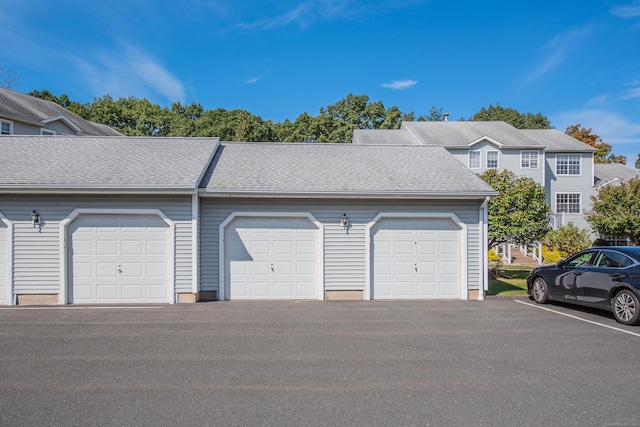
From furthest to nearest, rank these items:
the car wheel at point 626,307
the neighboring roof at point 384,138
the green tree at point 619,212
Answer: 1. the neighboring roof at point 384,138
2. the green tree at point 619,212
3. the car wheel at point 626,307

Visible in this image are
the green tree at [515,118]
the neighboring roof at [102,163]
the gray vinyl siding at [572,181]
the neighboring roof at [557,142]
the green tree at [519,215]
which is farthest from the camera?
the green tree at [515,118]

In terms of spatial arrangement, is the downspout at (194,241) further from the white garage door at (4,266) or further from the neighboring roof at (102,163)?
the white garage door at (4,266)

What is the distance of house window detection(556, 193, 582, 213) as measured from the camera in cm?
2761

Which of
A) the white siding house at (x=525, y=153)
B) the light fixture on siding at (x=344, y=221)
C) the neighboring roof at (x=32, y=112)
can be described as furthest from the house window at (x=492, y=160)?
the neighboring roof at (x=32, y=112)

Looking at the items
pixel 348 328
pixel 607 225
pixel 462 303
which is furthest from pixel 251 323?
pixel 607 225

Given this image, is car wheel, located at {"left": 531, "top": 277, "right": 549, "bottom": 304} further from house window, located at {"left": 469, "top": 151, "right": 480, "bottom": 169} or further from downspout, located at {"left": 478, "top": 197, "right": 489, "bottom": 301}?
house window, located at {"left": 469, "top": 151, "right": 480, "bottom": 169}

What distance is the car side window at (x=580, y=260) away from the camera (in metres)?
9.22

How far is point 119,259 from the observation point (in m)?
10.1

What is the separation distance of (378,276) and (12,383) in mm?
7998

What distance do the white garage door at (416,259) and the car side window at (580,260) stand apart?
8.52 ft

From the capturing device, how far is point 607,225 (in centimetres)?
2317

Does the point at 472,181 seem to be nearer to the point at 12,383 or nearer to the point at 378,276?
the point at 378,276

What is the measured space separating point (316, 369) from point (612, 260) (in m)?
7.29

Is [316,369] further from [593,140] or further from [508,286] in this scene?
[593,140]
